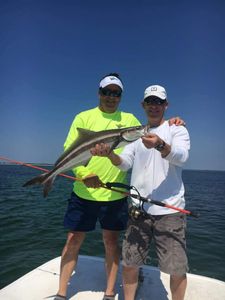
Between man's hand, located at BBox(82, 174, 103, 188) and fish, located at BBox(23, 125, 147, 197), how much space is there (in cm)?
27

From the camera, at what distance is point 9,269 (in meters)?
8.23

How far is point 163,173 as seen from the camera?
434 centimetres

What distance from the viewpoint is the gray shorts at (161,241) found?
411 centimetres

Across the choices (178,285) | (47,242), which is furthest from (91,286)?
(47,242)

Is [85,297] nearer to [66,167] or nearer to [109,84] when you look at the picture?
[66,167]

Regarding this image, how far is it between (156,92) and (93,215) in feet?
7.32

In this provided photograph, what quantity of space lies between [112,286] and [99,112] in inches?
115

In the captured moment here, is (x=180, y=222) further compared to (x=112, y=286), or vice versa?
(x=112, y=286)

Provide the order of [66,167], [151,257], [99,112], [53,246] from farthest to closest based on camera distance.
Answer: [53,246] < [151,257] < [99,112] < [66,167]

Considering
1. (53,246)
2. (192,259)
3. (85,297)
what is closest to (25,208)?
(53,246)

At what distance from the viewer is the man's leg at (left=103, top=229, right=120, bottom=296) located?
504 cm

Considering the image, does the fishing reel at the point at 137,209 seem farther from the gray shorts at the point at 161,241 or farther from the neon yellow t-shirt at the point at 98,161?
the neon yellow t-shirt at the point at 98,161

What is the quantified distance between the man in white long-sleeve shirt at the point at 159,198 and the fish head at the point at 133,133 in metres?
0.18

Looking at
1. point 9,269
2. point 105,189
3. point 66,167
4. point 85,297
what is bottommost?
point 9,269
